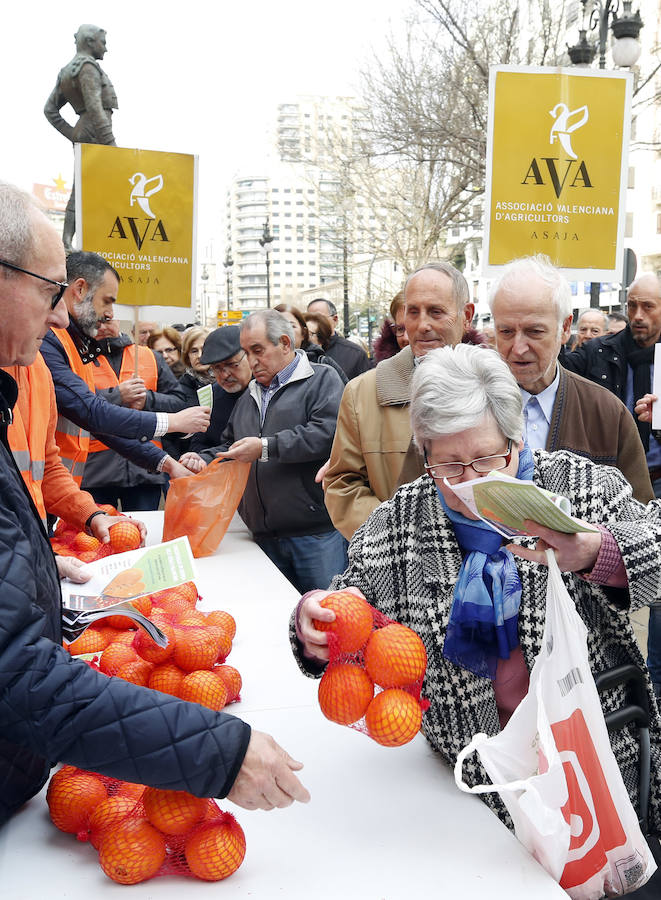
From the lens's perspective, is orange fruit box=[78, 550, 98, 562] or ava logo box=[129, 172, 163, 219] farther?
ava logo box=[129, 172, 163, 219]

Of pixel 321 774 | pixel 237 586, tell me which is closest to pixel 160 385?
pixel 237 586

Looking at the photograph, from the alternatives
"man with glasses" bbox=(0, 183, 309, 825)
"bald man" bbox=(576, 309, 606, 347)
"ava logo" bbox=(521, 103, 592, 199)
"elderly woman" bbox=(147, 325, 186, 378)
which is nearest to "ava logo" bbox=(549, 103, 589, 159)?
"ava logo" bbox=(521, 103, 592, 199)

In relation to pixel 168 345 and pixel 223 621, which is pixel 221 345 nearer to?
pixel 223 621

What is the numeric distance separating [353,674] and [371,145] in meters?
19.1

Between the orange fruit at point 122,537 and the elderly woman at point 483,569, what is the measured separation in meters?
1.55

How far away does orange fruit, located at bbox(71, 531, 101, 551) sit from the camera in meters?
3.13

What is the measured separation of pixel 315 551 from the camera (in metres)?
4.02

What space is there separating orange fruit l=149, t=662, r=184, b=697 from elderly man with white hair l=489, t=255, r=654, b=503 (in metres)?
1.43

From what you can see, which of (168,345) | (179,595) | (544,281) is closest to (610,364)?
(544,281)

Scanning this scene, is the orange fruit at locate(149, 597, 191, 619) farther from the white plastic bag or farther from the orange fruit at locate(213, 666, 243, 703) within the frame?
the white plastic bag

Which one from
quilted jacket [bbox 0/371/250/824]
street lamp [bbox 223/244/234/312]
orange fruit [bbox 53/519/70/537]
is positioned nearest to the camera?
quilted jacket [bbox 0/371/250/824]

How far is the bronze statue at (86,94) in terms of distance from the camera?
6727mm

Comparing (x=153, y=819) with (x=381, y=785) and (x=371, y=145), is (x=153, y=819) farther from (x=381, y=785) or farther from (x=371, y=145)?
(x=371, y=145)

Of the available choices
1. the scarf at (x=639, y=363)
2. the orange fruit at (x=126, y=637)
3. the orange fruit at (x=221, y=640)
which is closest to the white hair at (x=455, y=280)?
the orange fruit at (x=221, y=640)
